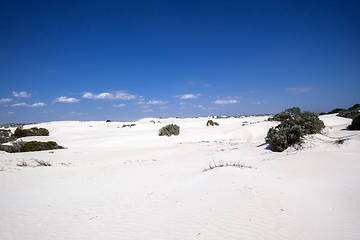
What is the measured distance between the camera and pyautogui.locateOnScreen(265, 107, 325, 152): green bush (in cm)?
930

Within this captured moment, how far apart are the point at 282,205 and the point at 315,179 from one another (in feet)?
7.71

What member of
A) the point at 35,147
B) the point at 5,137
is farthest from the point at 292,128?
the point at 5,137

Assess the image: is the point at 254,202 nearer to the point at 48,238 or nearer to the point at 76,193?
the point at 48,238

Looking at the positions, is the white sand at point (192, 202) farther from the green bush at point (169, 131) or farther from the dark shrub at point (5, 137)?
the green bush at point (169, 131)

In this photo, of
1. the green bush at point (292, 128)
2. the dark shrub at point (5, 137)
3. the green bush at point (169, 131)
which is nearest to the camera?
the green bush at point (292, 128)

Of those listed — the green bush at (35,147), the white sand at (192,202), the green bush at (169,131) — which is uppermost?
the green bush at (169,131)

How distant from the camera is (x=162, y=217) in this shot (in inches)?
142

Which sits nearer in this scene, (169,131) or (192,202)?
(192,202)

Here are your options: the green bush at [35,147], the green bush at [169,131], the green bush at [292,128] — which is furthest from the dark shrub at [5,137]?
the green bush at [292,128]

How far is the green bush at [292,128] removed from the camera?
366 inches

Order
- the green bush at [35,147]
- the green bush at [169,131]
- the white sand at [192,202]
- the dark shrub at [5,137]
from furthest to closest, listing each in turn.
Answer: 1. the green bush at [169,131]
2. the dark shrub at [5,137]
3. the green bush at [35,147]
4. the white sand at [192,202]

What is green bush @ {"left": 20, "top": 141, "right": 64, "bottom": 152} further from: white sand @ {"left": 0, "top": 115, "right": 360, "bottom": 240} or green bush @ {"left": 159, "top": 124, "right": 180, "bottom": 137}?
green bush @ {"left": 159, "top": 124, "right": 180, "bottom": 137}

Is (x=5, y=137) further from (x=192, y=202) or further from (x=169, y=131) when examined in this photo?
(x=192, y=202)

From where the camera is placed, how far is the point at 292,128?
929 cm
